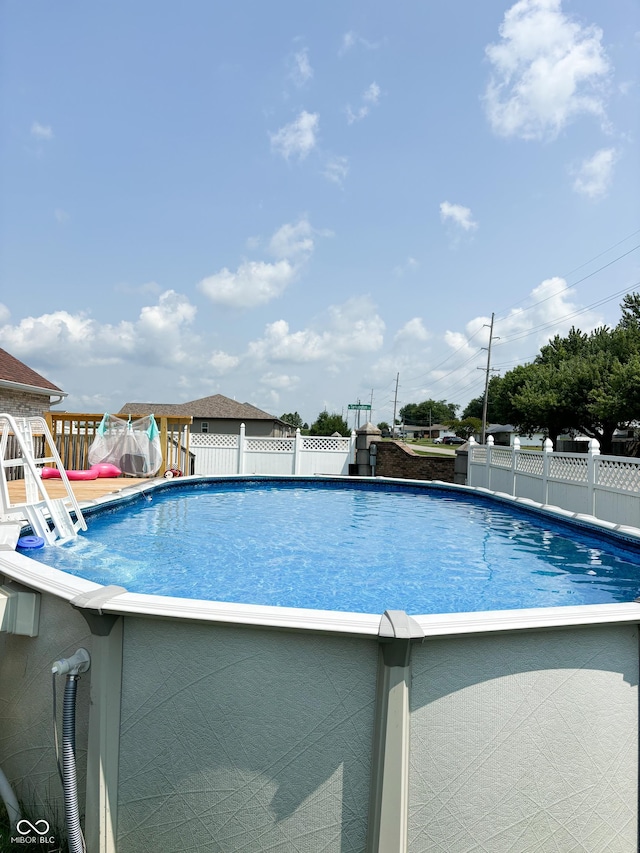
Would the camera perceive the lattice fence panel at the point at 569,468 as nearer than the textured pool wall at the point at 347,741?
No

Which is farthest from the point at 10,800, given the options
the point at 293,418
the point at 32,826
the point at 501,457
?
the point at 293,418

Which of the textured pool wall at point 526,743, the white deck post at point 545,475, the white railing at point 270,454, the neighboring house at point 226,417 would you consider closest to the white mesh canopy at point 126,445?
the white railing at point 270,454

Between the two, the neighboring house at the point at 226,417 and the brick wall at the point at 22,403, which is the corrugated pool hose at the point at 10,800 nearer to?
the brick wall at the point at 22,403

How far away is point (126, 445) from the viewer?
36.7ft

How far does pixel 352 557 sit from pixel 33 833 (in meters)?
3.76

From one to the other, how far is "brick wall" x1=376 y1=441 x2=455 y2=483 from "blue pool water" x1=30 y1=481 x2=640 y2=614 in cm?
717

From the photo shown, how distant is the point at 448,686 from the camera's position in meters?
1.86

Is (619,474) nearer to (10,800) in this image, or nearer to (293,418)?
(10,800)

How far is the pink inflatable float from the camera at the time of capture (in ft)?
30.3

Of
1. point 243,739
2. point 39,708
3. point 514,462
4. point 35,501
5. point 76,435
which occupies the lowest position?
point 39,708

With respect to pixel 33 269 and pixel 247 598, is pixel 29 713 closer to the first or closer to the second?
pixel 247 598

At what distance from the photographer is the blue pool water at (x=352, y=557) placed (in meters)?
4.25

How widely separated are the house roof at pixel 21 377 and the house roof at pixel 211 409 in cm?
2101

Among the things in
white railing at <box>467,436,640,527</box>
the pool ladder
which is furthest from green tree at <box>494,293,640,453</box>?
the pool ladder
